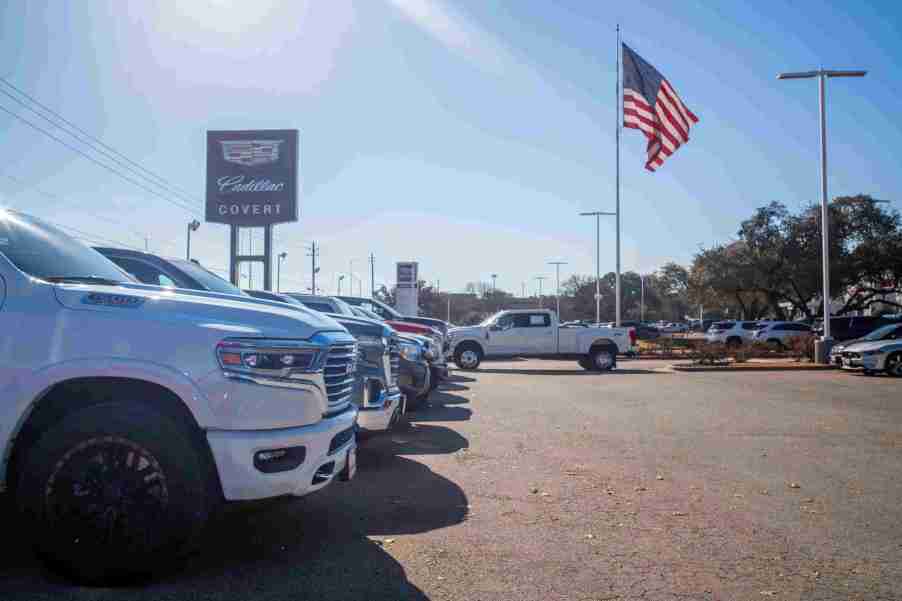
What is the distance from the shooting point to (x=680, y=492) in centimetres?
622

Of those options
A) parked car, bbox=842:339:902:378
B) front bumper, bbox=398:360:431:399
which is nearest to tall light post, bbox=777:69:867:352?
parked car, bbox=842:339:902:378

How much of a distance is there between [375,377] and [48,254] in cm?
340

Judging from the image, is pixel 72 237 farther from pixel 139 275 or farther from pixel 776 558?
pixel 776 558

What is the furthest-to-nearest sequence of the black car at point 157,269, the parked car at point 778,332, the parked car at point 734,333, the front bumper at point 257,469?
the parked car at point 734,333 → the parked car at point 778,332 → the black car at point 157,269 → the front bumper at point 257,469

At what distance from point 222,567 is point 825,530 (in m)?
4.14

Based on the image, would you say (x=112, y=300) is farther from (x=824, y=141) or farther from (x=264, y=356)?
(x=824, y=141)

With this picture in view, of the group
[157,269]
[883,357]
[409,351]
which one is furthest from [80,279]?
[883,357]

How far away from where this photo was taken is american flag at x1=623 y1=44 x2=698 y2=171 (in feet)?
70.6

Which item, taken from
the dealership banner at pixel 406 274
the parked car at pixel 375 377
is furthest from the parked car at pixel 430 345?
the dealership banner at pixel 406 274

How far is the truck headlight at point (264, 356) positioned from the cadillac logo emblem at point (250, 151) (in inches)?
881

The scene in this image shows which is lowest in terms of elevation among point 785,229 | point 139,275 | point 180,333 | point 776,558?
point 776,558

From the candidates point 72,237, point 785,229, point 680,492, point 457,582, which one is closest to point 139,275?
point 72,237

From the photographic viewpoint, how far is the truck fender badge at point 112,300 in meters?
3.80

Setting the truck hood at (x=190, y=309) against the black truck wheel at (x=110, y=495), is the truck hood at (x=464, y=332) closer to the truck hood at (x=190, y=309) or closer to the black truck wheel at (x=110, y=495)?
the truck hood at (x=190, y=309)
